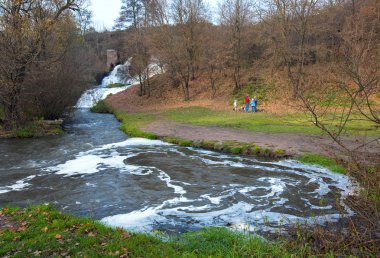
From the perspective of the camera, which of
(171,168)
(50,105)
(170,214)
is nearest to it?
(170,214)

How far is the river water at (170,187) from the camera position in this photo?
936 centimetres

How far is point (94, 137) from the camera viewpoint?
76.2ft

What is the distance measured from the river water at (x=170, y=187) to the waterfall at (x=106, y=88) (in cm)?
2678

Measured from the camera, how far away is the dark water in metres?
A: 9.40

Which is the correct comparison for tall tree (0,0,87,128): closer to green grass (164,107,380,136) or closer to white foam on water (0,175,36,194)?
green grass (164,107,380,136)

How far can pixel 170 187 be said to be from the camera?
12.2 metres

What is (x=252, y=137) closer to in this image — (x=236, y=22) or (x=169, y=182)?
(x=169, y=182)

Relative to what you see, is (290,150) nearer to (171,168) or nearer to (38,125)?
(171,168)

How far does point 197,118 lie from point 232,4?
638 inches

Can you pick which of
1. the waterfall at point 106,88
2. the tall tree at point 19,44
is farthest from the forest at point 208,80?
the waterfall at point 106,88

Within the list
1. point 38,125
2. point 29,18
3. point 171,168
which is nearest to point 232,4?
point 29,18

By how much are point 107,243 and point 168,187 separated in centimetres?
550

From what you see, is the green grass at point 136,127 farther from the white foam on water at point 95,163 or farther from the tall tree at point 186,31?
the tall tree at point 186,31

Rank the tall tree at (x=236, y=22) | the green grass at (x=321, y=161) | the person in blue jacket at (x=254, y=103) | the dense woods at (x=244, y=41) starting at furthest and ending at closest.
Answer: the tall tree at (x=236, y=22), the dense woods at (x=244, y=41), the person in blue jacket at (x=254, y=103), the green grass at (x=321, y=161)
